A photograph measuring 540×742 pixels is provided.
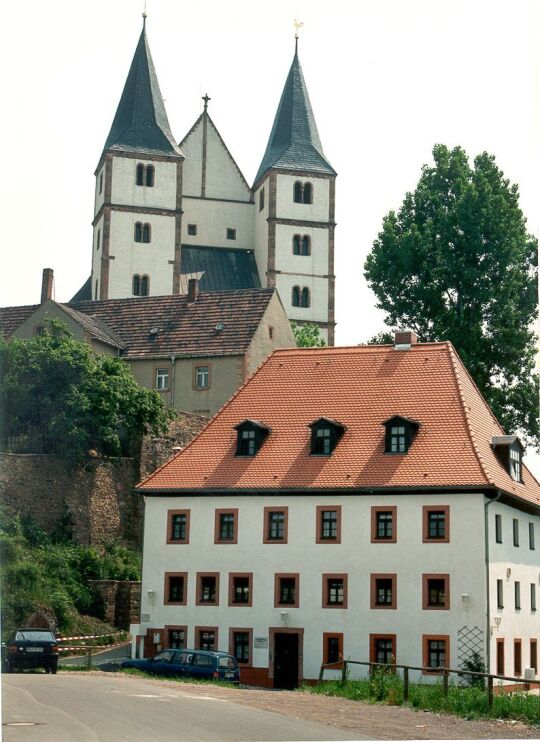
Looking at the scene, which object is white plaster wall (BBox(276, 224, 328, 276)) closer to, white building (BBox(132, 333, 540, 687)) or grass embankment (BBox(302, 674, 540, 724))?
white building (BBox(132, 333, 540, 687))

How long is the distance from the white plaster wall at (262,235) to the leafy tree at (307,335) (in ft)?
19.7

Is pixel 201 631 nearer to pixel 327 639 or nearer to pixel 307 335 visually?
pixel 327 639

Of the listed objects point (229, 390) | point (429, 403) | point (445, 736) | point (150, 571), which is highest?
point (229, 390)

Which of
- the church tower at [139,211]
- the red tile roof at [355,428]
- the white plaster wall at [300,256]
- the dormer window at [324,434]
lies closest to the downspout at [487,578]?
the red tile roof at [355,428]

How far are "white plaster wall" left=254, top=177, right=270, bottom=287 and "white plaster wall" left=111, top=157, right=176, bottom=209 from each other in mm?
6195

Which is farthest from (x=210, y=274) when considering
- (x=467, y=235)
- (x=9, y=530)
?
(x=9, y=530)

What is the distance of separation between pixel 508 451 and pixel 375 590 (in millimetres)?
4862

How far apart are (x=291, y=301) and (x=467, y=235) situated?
37535 mm

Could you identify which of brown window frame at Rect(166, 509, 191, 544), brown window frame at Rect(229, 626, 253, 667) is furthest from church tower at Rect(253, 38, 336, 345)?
brown window frame at Rect(229, 626, 253, 667)

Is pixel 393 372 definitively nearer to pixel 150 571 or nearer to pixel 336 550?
pixel 336 550

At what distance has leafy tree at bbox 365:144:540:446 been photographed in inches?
1449

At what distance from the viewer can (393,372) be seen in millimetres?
35375

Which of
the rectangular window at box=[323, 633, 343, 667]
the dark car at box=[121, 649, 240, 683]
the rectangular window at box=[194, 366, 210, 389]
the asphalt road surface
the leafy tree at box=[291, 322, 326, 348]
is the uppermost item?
the leafy tree at box=[291, 322, 326, 348]

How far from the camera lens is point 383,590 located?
32.0 meters
